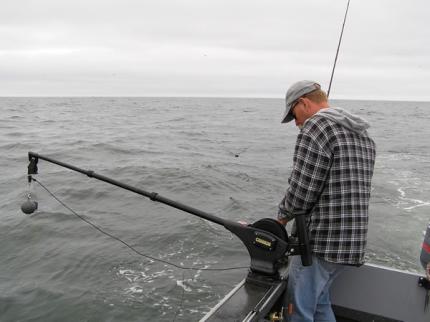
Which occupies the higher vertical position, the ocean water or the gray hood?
the gray hood

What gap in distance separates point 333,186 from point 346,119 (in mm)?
451

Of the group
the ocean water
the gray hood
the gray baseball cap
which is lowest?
the ocean water

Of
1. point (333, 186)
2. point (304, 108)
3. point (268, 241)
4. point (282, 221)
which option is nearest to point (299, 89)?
point (304, 108)

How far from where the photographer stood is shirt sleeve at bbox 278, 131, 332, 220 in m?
2.74

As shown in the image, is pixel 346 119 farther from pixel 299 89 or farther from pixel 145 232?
pixel 145 232

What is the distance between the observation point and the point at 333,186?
2.80m

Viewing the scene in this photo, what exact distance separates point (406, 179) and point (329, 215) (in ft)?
44.4

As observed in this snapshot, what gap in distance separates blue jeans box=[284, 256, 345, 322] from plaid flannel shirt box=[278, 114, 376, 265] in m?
0.16

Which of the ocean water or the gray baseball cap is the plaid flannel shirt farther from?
the ocean water

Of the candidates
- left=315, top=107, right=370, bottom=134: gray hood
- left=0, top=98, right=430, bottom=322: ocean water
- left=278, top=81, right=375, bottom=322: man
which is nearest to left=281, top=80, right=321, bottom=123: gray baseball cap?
left=278, top=81, right=375, bottom=322: man

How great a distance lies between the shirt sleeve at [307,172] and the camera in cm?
274

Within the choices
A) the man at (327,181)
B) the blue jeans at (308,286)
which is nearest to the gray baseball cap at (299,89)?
the man at (327,181)

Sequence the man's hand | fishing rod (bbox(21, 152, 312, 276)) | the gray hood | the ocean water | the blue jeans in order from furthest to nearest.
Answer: the ocean water
the man's hand
the blue jeans
fishing rod (bbox(21, 152, 312, 276))
the gray hood

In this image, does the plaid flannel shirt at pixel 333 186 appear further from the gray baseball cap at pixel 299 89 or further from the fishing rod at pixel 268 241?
the gray baseball cap at pixel 299 89
